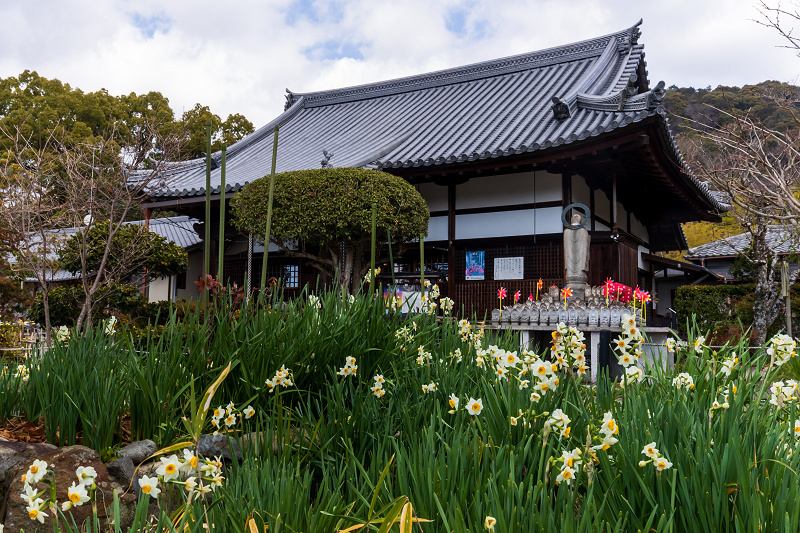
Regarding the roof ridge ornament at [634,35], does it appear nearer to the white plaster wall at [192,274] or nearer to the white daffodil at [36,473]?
the white plaster wall at [192,274]

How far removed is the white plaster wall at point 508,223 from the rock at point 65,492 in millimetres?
8681

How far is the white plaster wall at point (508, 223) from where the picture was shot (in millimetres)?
10156

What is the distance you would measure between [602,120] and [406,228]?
13.2 ft

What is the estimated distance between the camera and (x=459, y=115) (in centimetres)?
1356

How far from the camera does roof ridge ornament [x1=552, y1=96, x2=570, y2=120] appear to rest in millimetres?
10672

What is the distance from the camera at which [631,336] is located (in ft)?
7.16

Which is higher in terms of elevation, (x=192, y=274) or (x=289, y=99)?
(x=289, y=99)

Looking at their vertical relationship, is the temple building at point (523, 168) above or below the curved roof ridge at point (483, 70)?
below

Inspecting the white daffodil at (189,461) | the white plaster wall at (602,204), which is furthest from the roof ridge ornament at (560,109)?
the white daffodil at (189,461)

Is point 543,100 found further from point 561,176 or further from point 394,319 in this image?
point 394,319

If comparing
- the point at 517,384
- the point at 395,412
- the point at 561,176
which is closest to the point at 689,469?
the point at 517,384

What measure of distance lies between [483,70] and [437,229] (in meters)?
6.85

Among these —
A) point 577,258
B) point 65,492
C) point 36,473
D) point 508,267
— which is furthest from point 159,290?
point 36,473

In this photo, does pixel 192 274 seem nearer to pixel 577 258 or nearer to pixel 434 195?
pixel 434 195
